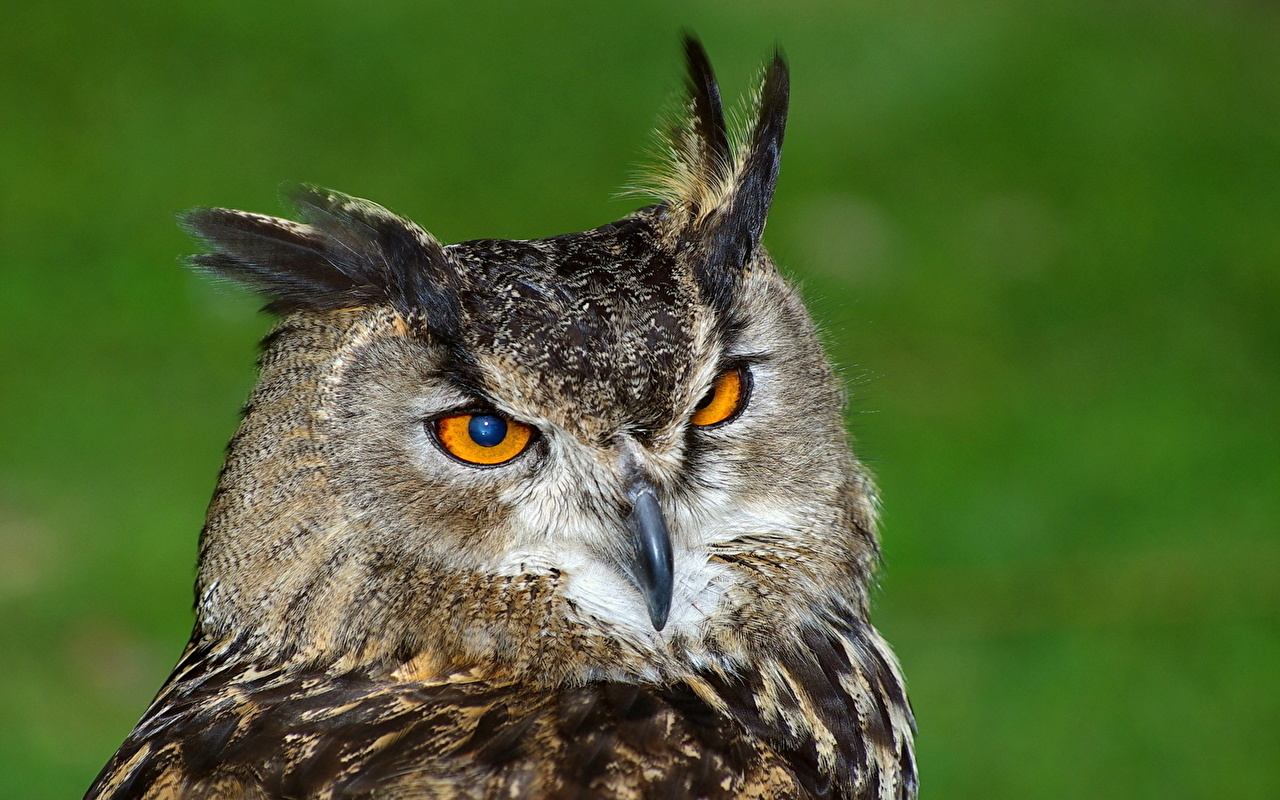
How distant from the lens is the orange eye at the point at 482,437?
4.69 feet

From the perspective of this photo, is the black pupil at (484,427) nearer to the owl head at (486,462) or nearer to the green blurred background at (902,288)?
the owl head at (486,462)

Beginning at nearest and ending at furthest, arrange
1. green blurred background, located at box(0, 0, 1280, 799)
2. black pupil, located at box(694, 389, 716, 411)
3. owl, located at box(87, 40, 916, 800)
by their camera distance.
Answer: owl, located at box(87, 40, 916, 800)
black pupil, located at box(694, 389, 716, 411)
green blurred background, located at box(0, 0, 1280, 799)

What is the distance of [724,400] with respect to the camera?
5.06 feet

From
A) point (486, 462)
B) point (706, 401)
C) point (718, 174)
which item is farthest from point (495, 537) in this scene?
point (718, 174)

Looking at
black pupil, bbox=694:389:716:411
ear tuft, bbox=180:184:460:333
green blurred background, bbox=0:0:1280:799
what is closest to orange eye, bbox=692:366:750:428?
black pupil, bbox=694:389:716:411

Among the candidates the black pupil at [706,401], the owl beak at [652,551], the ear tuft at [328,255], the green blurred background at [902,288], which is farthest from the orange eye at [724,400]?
the green blurred background at [902,288]

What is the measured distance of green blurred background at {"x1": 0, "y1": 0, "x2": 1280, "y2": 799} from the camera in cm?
366

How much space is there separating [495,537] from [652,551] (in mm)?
175

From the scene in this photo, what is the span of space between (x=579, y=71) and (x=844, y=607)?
197 inches

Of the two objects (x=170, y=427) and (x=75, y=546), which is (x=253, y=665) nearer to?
(x=75, y=546)

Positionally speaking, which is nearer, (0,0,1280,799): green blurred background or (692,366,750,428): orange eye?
(692,366,750,428): orange eye

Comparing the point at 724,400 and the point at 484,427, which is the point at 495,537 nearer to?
the point at 484,427

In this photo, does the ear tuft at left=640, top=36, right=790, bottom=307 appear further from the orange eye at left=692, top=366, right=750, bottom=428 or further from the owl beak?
the owl beak

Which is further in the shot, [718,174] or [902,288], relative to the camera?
[902,288]
